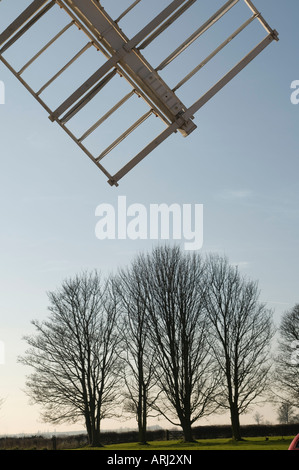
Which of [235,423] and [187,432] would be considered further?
[235,423]

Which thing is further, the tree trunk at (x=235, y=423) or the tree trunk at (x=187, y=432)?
the tree trunk at (x=235, y=423)

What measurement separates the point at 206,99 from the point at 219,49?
37.8 inches

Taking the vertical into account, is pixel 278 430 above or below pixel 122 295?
below

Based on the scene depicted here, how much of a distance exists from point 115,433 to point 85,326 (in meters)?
6.16

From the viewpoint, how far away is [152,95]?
9227mm

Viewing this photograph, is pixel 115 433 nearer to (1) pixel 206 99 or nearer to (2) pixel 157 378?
(2) pixel 157 378

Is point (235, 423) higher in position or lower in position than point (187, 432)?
higher

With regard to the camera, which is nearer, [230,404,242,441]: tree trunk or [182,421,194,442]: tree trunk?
[182,421,194,442]: tree trunk

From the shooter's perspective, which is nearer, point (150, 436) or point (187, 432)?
point (187, 432)
